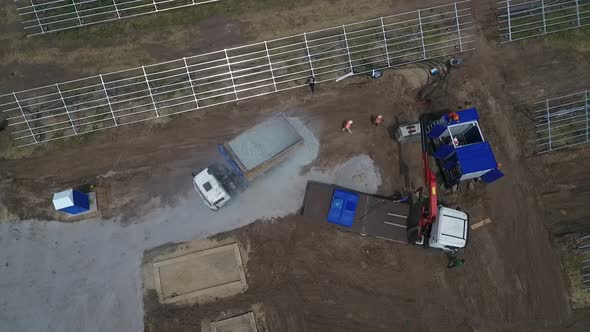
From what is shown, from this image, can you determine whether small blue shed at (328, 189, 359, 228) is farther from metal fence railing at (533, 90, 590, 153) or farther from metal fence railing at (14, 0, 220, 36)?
metal fence railing at (14, 0, 220, 36)

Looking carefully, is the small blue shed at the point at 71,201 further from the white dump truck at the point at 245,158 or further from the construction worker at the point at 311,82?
the construction worker at the point at 311,82

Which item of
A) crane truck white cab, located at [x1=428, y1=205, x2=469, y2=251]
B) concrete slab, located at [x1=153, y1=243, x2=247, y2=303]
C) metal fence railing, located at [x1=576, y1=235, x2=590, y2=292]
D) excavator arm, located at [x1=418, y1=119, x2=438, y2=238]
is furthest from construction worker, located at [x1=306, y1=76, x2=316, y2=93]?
metal fence railing, located at [x1=576, y1=235, x2=590, y2=292]

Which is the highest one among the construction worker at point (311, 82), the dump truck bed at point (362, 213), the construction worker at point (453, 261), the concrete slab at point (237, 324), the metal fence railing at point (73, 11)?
the metal fence railing at point (73, 11)

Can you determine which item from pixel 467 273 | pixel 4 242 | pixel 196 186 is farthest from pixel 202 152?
pixel 467 273

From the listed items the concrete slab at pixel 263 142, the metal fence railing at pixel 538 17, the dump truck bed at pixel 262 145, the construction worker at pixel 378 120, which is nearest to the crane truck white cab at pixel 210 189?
the dump truck bed at pixel 262 145

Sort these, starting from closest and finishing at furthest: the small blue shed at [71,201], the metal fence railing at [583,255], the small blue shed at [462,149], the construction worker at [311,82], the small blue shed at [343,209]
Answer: the small blue shed at [462,149] → the small blue shed at [71,201] → the small blue shed at [343,209] → the metal fence railing at [583,255] → the construction worker at [311,82]

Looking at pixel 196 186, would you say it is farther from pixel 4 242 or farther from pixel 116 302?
pixel 4 242
